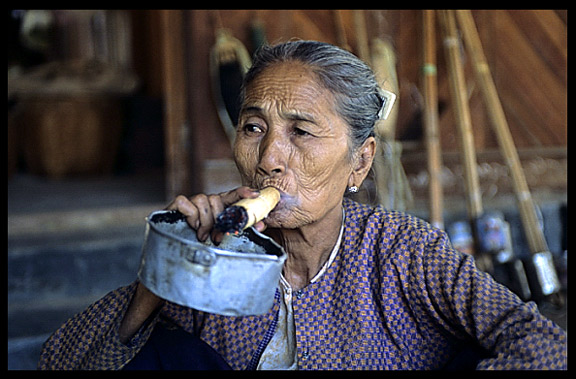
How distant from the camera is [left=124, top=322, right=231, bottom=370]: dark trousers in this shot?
61.0 inches

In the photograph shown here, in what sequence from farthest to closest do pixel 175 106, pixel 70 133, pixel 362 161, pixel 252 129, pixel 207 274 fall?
pixel 70 133 → pixel 175 106 → pixel 362 161 → pixel 252 129 → pixel 207 274

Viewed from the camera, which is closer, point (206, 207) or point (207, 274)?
point (207, 274)

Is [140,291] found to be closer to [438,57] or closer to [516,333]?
[516,333]

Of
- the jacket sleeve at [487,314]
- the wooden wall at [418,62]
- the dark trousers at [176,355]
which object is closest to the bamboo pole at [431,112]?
the wooden wall at [418,62]

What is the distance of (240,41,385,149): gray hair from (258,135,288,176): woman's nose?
193 millimetres

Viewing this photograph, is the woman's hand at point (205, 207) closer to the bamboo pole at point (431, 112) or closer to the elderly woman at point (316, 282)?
the elderly woman at point (316, 282)

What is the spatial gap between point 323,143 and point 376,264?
370 millimetres

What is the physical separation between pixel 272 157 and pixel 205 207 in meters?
0.29

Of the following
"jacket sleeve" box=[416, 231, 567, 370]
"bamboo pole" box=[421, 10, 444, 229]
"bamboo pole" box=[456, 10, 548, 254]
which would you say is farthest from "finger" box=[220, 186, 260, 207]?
"bamboo pole" box=[456, 10, 548, 254]

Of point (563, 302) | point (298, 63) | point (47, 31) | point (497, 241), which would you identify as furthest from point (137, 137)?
point (298, 63)

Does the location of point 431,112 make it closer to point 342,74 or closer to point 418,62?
point 418,62

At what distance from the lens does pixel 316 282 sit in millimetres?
1684

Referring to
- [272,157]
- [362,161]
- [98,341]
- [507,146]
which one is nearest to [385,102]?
[362,161]

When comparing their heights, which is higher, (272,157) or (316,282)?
(272,157)
